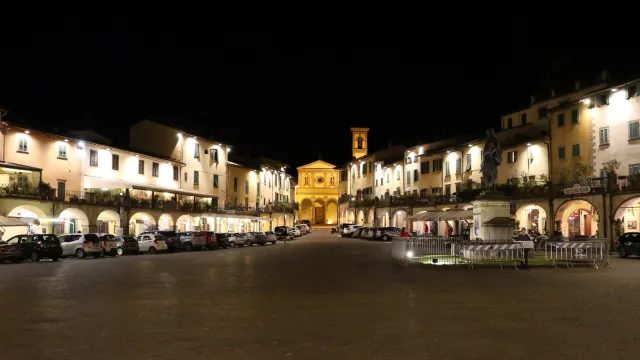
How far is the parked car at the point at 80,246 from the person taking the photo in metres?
37.4

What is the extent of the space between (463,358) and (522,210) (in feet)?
157

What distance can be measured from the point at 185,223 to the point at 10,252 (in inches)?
1346

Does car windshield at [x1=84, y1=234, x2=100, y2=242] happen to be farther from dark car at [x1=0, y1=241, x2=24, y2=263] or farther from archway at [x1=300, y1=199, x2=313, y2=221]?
archway at [x1=300, y1=199, x2=313, y2=221]

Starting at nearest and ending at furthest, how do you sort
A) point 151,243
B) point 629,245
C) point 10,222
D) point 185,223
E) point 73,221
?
1. point 629,245
2. point 10,222
3. point 151,243
4. point 73,221
5. point 185,223

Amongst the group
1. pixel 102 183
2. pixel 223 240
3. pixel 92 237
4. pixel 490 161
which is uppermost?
pixel 102 183

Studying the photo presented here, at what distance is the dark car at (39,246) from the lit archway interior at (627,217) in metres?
34.5

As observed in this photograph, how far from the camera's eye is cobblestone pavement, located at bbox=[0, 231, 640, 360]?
910 cm

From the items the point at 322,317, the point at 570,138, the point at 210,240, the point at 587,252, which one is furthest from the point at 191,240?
the point at 322,317

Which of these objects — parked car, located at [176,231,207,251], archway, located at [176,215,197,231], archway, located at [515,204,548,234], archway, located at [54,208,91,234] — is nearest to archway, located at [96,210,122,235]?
archway, located at [54,208,91,234]

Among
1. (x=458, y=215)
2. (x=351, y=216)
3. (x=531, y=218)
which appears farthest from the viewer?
(x=351, y=216)

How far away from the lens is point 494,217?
2700cm

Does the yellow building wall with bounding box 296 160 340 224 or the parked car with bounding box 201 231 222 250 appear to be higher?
the yellow building wall with bounding box 296 160 340 224

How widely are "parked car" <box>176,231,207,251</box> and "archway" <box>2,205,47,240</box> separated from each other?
9222mm

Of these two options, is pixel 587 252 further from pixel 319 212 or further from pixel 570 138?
pixel 319 212
